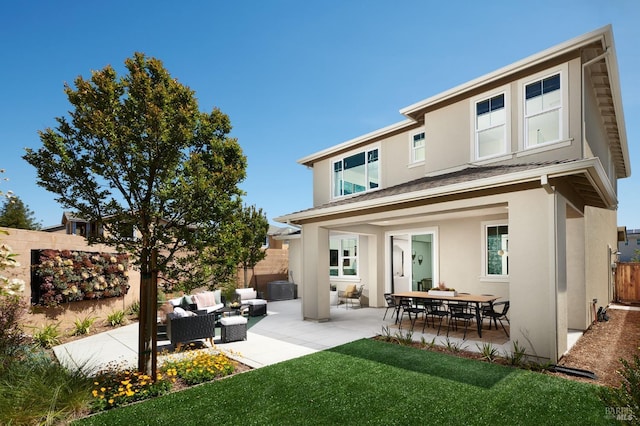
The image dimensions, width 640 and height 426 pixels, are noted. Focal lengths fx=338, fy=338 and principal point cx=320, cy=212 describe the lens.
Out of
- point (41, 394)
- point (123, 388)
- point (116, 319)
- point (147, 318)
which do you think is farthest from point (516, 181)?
point (116, 319)

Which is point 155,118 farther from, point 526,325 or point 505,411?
point 526,325

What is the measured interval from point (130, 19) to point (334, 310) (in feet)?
40.2

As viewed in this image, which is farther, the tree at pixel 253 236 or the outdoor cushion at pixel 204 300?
the tree at pixel 253 236

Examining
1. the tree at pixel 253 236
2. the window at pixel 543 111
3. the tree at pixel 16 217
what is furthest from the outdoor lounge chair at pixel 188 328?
the tree at pixel 16 217

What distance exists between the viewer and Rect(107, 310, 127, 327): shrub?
36.0 feet

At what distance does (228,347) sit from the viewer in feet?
28.1

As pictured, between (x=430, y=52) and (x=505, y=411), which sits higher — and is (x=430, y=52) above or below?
above

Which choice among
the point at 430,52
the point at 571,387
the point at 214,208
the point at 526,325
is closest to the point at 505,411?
the point at 571,387

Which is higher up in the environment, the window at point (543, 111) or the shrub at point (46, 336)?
the window at point (543, 111)

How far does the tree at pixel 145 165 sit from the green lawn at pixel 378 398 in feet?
4.32

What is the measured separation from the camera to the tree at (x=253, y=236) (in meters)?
17.3

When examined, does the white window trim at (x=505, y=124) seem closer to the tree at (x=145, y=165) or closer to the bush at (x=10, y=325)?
the tree at (x=145, y=165)

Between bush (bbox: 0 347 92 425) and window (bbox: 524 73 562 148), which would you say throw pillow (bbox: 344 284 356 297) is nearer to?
window (bbox: 524 73 562 148)

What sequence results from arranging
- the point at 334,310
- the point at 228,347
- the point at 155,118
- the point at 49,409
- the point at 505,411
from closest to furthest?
the point at 49,409 → the point at 505,411 → the point at 155,118 → the point at 228,347 → the point at 334,310
